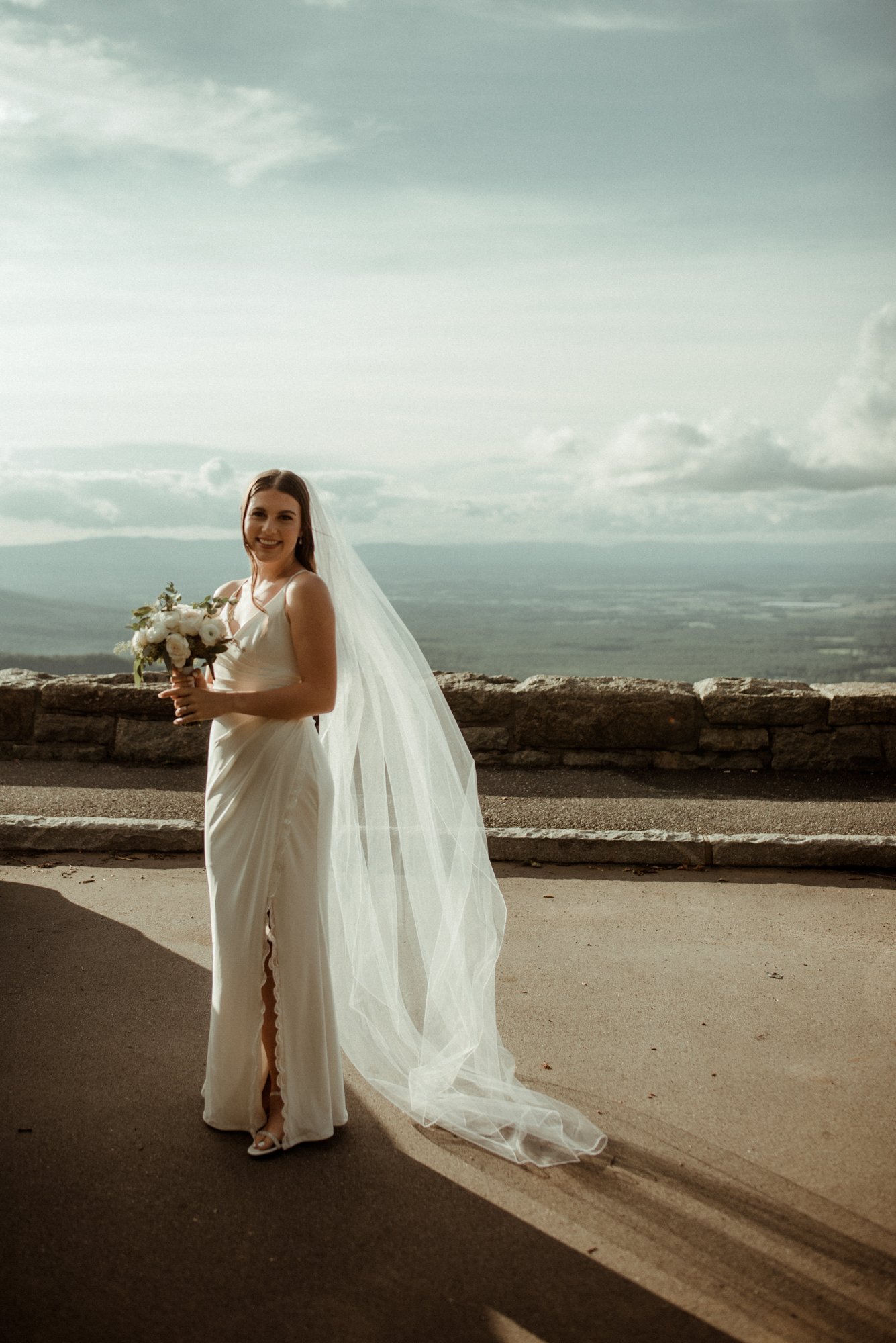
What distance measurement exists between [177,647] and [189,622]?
0.33 feet

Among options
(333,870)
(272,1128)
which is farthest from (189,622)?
(272,1128)

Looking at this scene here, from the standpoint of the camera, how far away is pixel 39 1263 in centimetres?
290

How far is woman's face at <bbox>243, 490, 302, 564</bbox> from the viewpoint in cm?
368

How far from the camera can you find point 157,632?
347cm

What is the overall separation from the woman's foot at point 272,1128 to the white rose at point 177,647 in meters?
1.61

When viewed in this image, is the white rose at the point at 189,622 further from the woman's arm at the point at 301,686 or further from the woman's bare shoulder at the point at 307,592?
the woman's bare shoulder at the point at 307,592

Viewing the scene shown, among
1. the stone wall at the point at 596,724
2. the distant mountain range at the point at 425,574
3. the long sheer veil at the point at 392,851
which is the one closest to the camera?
the long sheer veil at the point at 392,851

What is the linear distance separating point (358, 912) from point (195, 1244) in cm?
144

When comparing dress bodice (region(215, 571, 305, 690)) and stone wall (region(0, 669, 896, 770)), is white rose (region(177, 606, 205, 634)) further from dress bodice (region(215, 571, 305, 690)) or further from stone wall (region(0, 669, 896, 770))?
stone wall (region(0, 669, 896, 770))

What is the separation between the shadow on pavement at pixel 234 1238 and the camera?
106 inches

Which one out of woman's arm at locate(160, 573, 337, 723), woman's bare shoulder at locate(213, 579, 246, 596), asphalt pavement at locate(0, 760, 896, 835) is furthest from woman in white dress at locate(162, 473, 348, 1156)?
asphalt pavement at locate(0, 760, 896, 835)

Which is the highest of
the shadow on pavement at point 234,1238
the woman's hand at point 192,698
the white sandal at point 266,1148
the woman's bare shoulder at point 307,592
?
the woman's bare shoulder at point 307,592

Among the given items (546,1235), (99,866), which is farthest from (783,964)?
(99,866)

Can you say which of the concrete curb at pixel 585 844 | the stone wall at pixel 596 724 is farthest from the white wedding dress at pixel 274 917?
the stone wall at pixel 596 724
